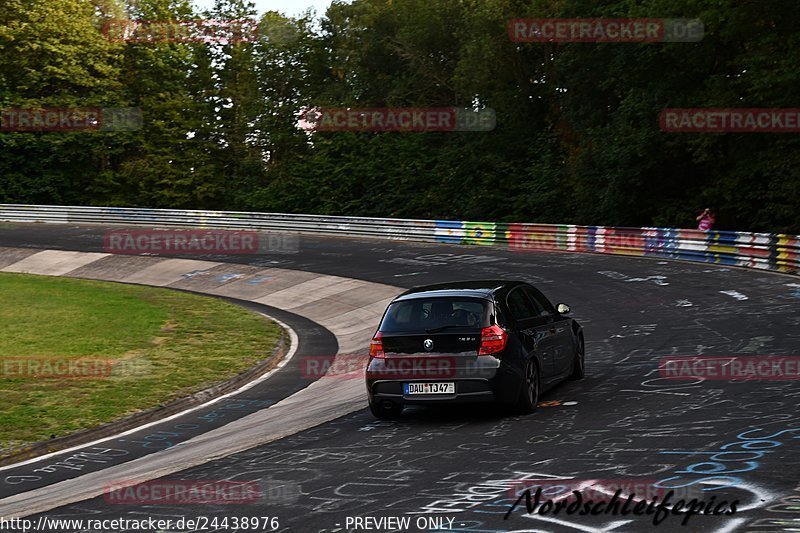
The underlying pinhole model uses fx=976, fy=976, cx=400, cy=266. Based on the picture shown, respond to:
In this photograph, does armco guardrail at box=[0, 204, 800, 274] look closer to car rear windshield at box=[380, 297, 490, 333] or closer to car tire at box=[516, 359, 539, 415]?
car tire at box=[516, 359, 539, 415]

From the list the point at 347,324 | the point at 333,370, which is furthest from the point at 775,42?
the point at 333,370

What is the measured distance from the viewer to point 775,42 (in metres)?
37.8

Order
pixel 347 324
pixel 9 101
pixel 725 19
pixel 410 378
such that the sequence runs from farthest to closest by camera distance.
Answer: pixel 9 101 → pixel 725 19 → pixel 347 324 → pixel 410 378

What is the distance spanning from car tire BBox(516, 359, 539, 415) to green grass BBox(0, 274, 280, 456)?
6501mm

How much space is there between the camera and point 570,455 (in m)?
9.36

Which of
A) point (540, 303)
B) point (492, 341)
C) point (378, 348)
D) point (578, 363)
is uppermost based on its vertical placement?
point (540, 303)

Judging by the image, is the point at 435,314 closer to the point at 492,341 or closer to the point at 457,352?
the point at 457,352

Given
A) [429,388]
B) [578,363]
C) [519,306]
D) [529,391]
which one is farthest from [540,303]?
[429,388]

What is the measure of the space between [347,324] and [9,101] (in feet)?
160

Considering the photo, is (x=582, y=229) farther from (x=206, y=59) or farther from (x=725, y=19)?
(x=206, y=59)

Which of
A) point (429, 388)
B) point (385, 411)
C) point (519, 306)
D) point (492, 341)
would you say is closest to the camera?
point (492, 341)

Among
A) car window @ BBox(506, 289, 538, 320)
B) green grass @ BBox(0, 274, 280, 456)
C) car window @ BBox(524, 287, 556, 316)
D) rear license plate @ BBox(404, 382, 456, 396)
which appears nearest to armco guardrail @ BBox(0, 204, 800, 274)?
green grass @ BBox(0, 274, 280, 456)

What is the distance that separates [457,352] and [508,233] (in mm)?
28878

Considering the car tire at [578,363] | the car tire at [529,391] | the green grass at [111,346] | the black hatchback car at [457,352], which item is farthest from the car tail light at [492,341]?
the green grass at [111,346]
